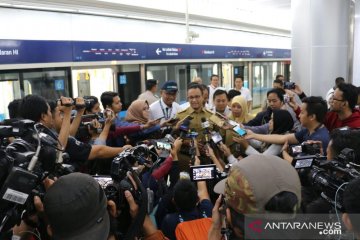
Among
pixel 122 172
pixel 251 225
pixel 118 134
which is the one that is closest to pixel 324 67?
pixel 118 134

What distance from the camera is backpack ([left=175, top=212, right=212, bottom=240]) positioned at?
1.88m

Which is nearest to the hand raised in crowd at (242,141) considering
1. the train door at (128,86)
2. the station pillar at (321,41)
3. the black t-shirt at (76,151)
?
the black t-shirt at (76,151)

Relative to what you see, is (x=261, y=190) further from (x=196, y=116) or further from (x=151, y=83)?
(x=151, y=83)

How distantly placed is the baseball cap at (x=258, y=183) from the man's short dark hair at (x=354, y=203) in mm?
304

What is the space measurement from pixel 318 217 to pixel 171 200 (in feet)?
3.04

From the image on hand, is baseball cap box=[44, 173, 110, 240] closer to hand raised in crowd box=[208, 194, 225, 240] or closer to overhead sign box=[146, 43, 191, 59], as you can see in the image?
hand raised in crowd box=[208, 194, 225, 240]

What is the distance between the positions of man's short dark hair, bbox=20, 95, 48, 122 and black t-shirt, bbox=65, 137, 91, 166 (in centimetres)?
28

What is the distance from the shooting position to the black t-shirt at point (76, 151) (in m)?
2.56

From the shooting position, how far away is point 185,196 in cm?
210

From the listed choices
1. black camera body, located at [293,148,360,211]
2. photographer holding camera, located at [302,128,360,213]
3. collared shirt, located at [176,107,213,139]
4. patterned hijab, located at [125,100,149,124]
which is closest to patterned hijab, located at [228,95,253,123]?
collared shirt, located at [176,107,213,139]

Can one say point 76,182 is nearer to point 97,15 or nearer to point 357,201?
point 357,201

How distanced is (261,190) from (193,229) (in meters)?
0.92

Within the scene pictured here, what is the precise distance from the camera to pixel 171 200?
232cm

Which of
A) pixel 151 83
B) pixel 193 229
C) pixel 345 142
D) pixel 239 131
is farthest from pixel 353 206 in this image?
pixel 151 83
